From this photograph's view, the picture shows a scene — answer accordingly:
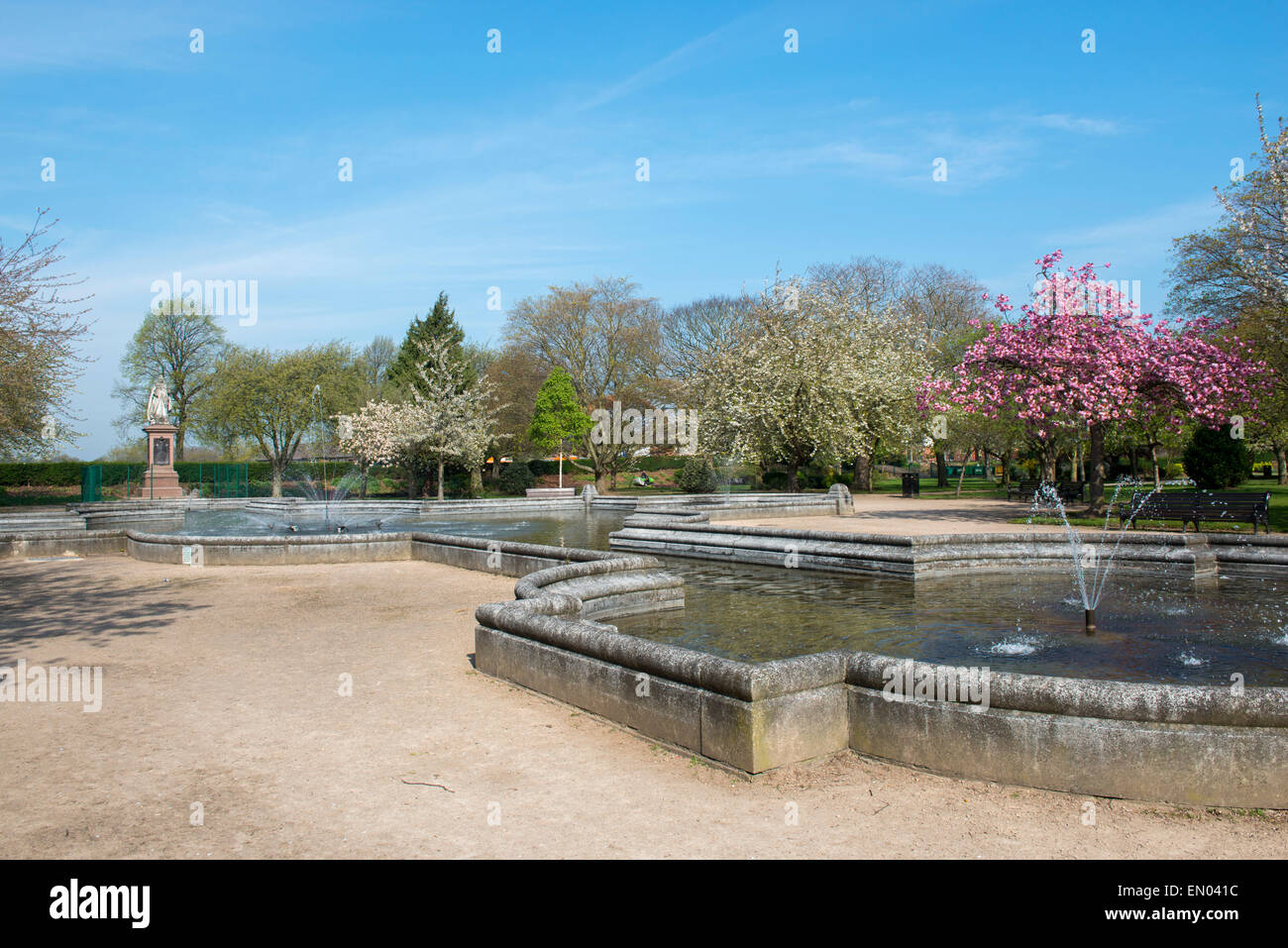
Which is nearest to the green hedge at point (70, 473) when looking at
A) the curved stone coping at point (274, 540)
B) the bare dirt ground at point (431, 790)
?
the curved stone coping at point (274, 540)

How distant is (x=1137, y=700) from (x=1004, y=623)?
437 centimetres

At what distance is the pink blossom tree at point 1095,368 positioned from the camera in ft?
64.7

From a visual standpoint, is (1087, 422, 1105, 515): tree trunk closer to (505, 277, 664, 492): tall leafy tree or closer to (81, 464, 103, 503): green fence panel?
(505, 277, 664, 492): tall leafy tree

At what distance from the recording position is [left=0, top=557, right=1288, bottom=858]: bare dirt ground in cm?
389

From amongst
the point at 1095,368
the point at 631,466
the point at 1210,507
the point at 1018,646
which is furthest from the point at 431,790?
the point at 631,466

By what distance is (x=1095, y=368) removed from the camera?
20.5 meters

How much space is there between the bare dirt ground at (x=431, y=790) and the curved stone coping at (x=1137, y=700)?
0.46m

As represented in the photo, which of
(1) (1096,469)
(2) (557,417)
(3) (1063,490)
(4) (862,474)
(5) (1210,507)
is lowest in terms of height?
(3) (1063,490)

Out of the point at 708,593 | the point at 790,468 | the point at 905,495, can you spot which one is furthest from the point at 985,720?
the point at 905,495

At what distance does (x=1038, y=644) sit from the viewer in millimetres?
7465

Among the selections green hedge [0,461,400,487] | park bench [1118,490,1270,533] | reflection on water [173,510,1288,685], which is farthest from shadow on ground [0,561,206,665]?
green hedge [0,461,400,487]

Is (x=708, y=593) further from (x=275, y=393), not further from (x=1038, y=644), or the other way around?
(x=275, y=393)

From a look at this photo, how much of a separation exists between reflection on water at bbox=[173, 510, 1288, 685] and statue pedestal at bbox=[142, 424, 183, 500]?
1445 inches

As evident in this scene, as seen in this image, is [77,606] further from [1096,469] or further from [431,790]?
[1096,469]
